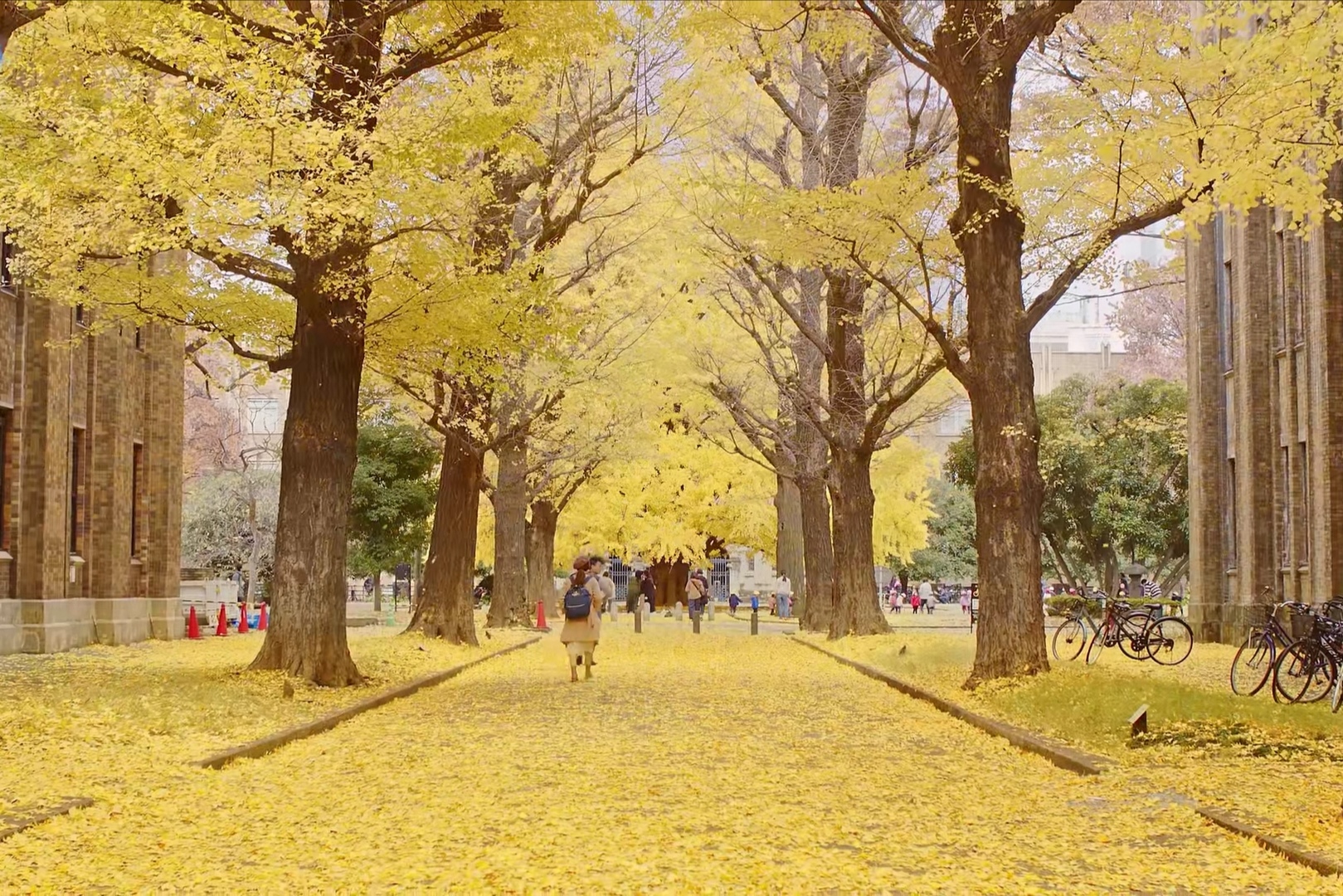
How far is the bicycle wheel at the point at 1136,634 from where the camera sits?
24750mm

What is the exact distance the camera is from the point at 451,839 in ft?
28.0

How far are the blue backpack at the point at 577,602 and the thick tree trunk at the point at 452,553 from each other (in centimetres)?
679

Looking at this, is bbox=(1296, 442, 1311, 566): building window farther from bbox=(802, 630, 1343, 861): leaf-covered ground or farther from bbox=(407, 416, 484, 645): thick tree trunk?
bbox=(407, 416, 484, 645): thick tree trunk

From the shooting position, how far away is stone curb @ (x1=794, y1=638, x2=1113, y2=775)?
11.6 meters

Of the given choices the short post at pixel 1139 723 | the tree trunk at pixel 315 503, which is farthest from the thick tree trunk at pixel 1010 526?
the tree trunk at pixel 315 503

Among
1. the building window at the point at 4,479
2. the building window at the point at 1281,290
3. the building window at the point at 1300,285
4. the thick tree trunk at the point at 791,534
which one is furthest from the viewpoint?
the thick tree trunk at the point at 791,534

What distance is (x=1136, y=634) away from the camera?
24.9 metres

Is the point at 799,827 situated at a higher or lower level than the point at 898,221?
lower

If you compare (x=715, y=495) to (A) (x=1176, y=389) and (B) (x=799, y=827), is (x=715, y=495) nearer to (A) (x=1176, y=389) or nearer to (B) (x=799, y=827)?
(A) (x=1176, y=389)

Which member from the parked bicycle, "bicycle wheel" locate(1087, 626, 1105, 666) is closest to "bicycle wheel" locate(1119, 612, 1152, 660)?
the parked bicycle

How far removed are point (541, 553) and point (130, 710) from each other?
122ft

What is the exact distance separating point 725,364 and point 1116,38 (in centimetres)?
1951

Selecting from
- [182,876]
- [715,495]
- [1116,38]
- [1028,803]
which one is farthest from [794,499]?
[182,876]

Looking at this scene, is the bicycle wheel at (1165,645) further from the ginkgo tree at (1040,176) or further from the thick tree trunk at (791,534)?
the thick tree trunk at (791,534)
